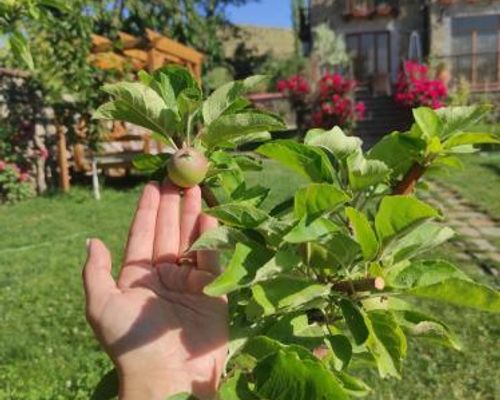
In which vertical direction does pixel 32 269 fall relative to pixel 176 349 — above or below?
below

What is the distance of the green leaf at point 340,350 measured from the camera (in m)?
0.93

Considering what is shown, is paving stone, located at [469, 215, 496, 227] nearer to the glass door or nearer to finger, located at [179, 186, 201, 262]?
finger, located at [179, 186, 201, 262]

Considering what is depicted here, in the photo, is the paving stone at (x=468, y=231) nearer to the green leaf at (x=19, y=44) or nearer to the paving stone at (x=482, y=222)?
the paving stone at (x=482, y=222)

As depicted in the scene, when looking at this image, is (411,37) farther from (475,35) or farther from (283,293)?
(283,293)

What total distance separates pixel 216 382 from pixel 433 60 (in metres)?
19.7

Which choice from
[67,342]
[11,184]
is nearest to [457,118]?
[67,342]

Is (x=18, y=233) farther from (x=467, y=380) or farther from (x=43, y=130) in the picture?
(x=467, y=380)

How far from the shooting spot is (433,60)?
19.3 metres

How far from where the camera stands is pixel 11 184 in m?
8.98

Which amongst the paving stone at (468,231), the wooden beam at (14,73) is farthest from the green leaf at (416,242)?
the wooden beam at (14,73)

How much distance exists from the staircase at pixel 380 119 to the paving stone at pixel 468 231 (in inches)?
377

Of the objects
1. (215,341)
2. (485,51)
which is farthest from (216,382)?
(485,51)

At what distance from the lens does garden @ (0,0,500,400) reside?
0.86 metres

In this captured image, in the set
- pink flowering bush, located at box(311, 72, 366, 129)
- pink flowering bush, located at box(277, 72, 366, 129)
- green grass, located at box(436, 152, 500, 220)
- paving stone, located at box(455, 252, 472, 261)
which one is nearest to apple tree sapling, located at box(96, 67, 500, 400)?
paving stone, located at box(455, 252, 472, 261)
